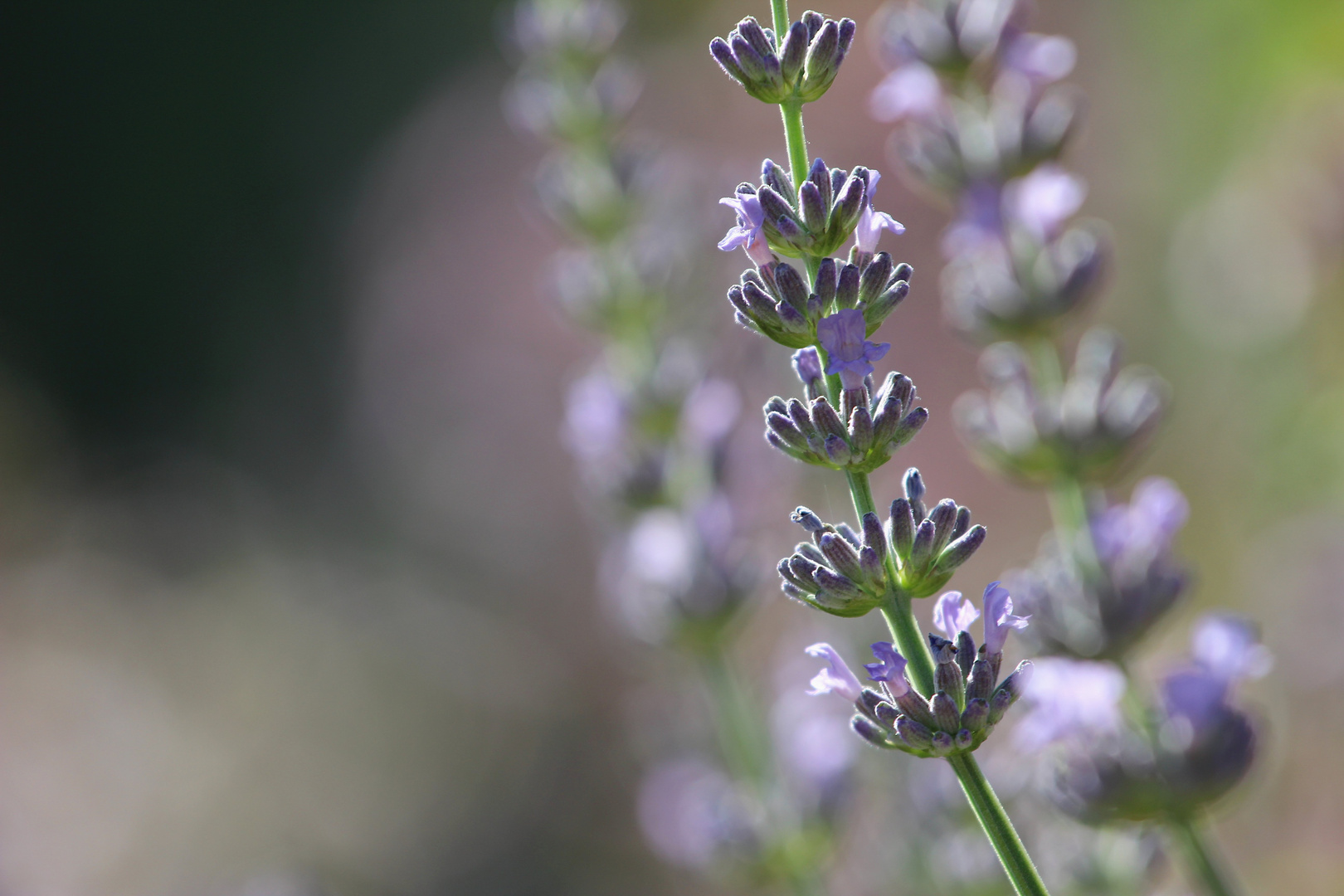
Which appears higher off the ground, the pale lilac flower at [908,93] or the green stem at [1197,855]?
the pale lilac flower at [908,93]

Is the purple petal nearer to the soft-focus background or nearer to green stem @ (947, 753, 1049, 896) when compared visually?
green stem @ (947, 753, 1049, 896)

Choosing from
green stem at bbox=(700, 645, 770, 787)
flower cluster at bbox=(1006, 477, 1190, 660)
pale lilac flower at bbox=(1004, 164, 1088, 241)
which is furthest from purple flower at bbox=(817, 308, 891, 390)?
green stem at bbox=(700, 645, 770, 787)

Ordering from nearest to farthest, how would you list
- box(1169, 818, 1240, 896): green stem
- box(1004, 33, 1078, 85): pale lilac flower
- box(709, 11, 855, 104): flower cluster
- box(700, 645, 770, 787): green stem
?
box(709, 11, 855, 104): flower cluster, box(1169, 818, 1240, 896): green stem, box(1004, 33, 1078, 85): pale lilac flower, box(700, 645, 770, 787): green stem

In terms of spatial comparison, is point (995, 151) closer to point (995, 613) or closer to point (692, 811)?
point (995, 613)

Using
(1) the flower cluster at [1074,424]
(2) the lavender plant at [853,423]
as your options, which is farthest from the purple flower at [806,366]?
(1) the flower cluster at [1074,424]

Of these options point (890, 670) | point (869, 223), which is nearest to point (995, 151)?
point (869, 223)

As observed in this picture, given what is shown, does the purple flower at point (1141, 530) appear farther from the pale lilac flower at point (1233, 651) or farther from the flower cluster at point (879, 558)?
the flower cluster at point (879, 558)
